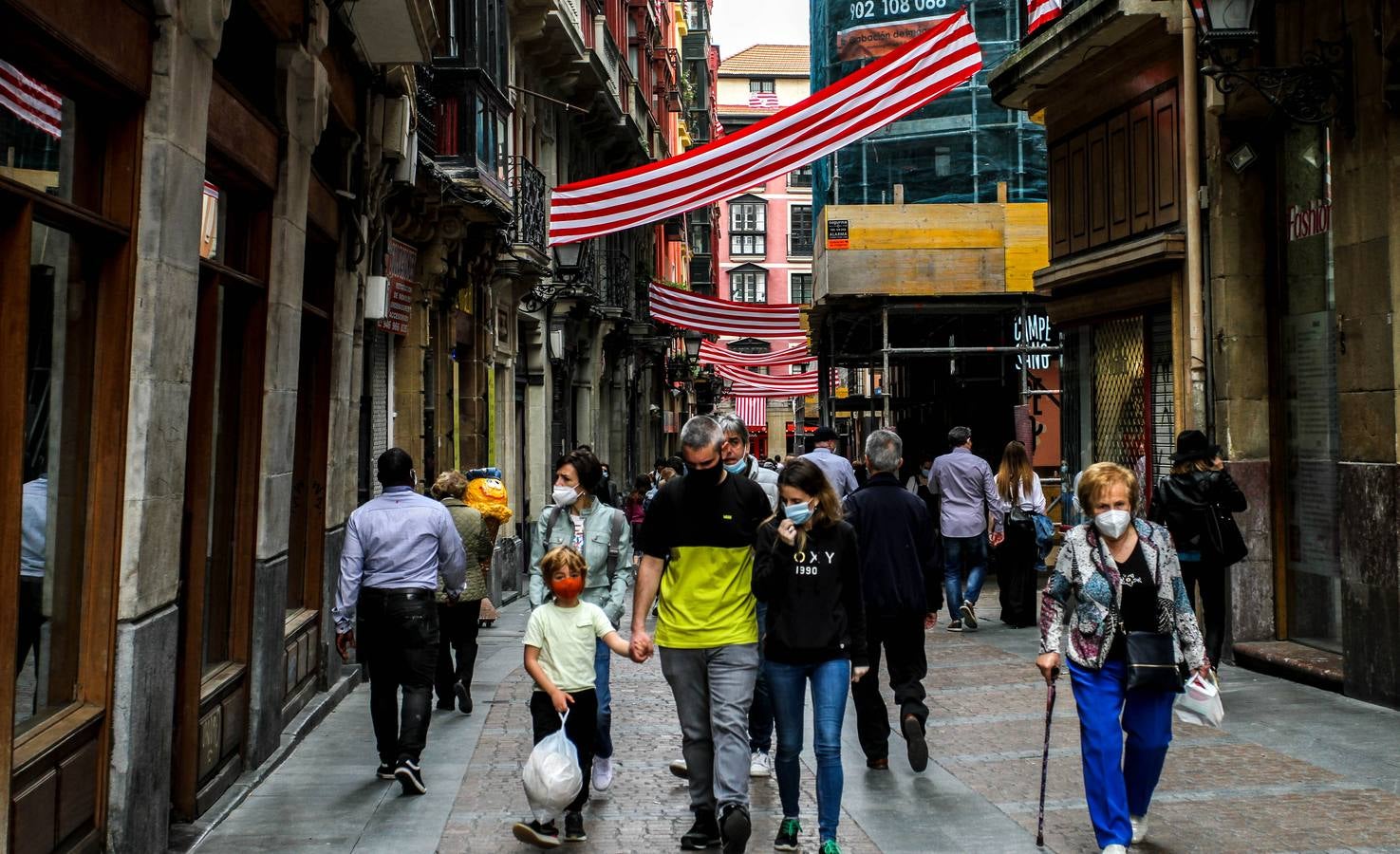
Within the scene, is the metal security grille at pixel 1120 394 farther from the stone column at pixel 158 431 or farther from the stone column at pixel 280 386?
the stone column at pixel 158 431

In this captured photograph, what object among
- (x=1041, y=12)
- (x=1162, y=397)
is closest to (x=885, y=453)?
(x=1162, y=397)

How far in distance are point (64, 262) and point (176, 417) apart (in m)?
1.05

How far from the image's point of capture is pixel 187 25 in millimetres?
6473

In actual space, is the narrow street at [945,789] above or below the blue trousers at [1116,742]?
below

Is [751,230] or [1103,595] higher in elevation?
[751,230]

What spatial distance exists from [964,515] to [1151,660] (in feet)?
25.8

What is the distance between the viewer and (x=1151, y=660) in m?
6.18

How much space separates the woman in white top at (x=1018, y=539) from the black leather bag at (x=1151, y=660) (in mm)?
7706

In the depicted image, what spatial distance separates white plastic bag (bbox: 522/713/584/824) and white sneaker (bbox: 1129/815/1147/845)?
2393mm

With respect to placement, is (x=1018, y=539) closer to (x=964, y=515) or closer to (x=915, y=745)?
(x=964, y=515)

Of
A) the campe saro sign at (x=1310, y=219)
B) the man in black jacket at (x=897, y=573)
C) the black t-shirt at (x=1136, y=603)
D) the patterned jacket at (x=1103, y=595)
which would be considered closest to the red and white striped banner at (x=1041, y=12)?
the campe saro sign at (x=1310, y=219)

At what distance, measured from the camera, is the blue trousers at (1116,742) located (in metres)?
6.13

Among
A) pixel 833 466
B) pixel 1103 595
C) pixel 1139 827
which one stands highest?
pixel 833 466

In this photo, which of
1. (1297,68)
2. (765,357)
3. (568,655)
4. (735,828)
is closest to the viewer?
(735,828)
